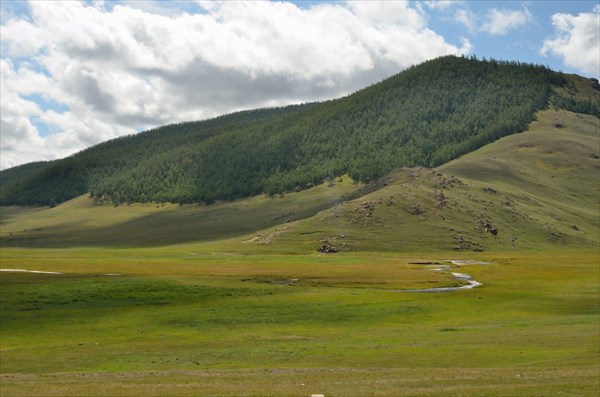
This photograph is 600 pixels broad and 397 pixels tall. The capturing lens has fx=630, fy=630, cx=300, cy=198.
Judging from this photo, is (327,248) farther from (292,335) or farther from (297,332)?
(292,335)

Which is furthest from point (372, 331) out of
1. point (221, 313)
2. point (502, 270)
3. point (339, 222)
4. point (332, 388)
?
point (339, 222)

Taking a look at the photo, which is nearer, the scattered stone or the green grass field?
the green grass field

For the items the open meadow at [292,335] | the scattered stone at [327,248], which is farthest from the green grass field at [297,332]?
the scattered stone at [327,248]

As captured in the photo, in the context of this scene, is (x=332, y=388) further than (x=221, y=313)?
No

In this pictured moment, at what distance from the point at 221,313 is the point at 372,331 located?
16.4 meters

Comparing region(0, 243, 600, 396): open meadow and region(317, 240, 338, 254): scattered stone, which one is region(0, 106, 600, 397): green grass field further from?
region(317, 240, 338, 254): scattered stone

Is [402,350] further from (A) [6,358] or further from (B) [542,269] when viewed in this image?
(B) [542,269]

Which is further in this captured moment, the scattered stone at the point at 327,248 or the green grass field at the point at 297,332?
the scattered stone at the point at 327,248

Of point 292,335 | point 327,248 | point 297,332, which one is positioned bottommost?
point 297,332

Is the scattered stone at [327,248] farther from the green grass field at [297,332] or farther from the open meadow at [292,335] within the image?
the open meadow at [292,335]

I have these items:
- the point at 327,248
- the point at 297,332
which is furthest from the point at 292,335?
the point at 327,248

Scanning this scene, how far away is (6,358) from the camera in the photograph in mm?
45438

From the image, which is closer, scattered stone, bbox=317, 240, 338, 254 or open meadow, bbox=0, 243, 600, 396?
open meadow, bbox=0, 243, 600, 396

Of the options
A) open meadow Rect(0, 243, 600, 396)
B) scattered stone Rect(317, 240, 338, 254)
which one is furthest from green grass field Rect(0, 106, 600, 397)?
scattered stone Rect(317, 240, 338, 254)
